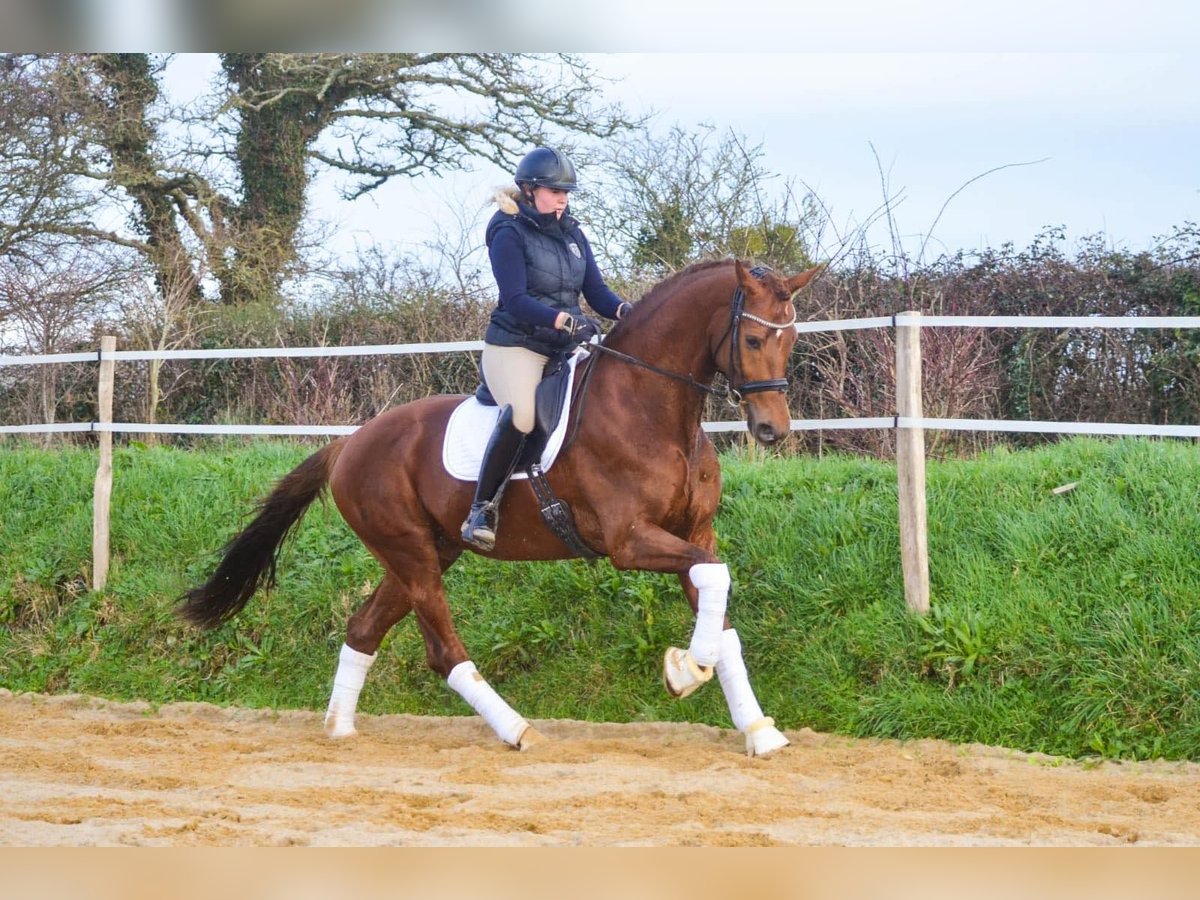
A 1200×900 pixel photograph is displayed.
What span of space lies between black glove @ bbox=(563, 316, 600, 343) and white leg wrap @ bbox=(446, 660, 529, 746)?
1.95 meters

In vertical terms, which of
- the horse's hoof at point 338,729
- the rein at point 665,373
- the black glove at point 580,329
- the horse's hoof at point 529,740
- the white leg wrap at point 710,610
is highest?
the black glove at point 580,329

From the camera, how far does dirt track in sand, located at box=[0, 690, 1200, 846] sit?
4.55 meters

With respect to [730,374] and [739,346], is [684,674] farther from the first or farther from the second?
[739,346]

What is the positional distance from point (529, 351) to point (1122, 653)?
3.50 metres

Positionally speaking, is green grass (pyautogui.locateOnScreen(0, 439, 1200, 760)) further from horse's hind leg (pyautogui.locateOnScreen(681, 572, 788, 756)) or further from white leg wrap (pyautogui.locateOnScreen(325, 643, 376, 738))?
white leg wrap (pyautogui.locateOnScreen(325, 643, 376, 738))

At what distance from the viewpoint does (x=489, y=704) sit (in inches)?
263

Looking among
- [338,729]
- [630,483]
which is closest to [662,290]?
[630,483]

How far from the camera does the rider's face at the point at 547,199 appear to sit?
641 cm

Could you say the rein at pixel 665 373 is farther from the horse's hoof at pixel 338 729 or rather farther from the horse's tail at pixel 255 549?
the horse's hoof at pixel 338 729

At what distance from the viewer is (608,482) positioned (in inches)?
250

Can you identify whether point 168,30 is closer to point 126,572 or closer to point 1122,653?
point 1122,653

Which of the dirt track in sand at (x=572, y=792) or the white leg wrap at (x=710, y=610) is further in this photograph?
the white leg wrap at (x=710, y=610)

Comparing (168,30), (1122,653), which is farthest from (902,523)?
(168,30)

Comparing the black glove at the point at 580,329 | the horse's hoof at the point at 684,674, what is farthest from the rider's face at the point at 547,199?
the horse's hoof at the point at 684,674
